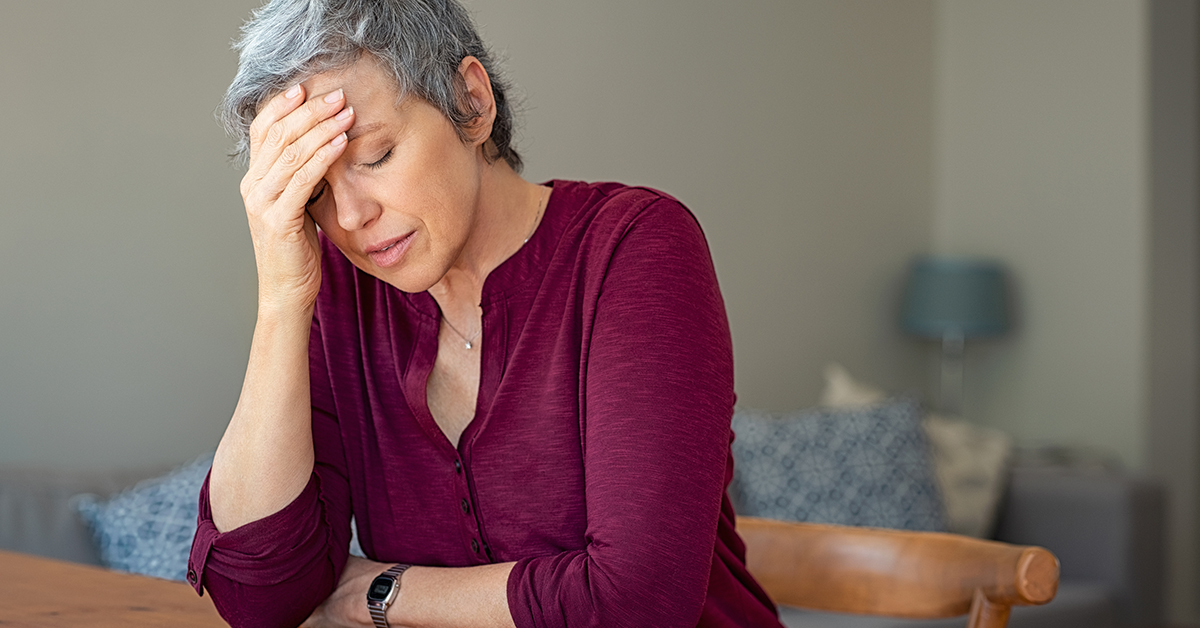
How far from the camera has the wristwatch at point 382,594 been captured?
110cm

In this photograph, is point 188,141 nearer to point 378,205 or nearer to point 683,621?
point 378,205

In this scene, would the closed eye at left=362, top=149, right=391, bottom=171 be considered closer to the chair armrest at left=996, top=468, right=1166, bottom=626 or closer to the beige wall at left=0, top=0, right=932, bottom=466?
the beige wall at left=0, top=0, right=932, bottom=466

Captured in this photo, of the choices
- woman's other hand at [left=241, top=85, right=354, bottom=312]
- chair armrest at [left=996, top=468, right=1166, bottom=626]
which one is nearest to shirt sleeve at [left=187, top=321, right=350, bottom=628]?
woman's other hand at [left=241, top=85, right=354, bottom=312]

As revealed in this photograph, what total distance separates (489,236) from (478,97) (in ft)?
0.52

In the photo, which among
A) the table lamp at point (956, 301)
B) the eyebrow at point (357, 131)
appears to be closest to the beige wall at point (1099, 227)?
the table lamp at point (956, 301)

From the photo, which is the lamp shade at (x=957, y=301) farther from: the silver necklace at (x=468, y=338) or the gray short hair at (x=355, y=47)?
the gray short hair at (x=355, y=47)

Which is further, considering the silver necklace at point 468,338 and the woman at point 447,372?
the silver necklace at point 468,338

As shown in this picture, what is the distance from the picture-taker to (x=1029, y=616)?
280cm

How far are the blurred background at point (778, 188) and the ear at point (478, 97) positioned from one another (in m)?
1.38

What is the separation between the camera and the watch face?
1.11m

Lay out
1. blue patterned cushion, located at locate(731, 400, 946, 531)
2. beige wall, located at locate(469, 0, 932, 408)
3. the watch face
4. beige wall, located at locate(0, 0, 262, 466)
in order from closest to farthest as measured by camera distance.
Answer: the watch face
beige wall, located at locate(0, 0, 262, 466)
blue patterned cushion, located at locate(731, 400, 946, 531)
beige wall, located at locate(469, 0, 932, 408)

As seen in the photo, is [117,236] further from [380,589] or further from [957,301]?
[957,301]

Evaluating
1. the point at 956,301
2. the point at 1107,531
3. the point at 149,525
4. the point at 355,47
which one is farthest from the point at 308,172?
the point at 956,301

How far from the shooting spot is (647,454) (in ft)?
3.36
